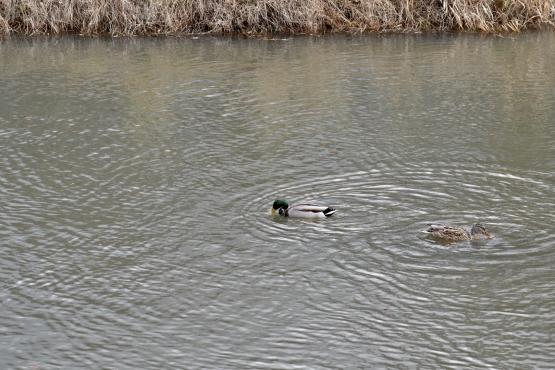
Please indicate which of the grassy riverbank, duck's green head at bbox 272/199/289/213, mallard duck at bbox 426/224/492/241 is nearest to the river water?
mallard duck at bbox 426/224/492/241

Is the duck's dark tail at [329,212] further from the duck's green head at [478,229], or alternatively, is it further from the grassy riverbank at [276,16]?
the grassy riverbank at [276,16]

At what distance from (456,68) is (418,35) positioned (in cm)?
524

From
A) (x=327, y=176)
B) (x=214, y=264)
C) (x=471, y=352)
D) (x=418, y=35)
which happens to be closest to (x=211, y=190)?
(x=327, y=176)

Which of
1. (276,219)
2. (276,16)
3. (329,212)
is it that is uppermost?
(276,16)

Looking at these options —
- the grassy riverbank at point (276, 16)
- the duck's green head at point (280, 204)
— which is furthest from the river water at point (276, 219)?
the grassy riverbank at point (276, 16)

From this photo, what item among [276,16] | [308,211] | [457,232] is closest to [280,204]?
[308,211]

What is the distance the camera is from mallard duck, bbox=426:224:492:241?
9258mm

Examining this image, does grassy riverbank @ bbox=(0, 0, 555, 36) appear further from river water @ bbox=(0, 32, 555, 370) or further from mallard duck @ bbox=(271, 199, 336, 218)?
mallard duck @ bbox=(271, 199, 336, 218)

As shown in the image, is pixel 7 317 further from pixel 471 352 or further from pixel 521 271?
pixel 521 271

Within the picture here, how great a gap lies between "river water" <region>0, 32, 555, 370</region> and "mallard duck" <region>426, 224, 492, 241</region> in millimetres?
114

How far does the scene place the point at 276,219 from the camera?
10297 mm

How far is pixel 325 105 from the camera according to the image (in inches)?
630

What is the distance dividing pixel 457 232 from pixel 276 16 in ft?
54.8

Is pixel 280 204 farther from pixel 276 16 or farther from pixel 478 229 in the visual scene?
pixel 276 16
